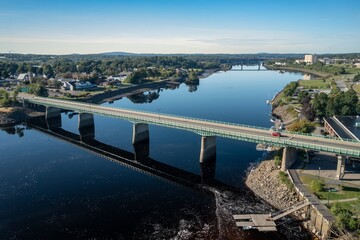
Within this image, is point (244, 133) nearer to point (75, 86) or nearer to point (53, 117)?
point (53, 117)

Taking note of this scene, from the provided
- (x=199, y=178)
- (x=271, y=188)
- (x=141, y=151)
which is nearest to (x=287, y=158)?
(x=271, y=188)

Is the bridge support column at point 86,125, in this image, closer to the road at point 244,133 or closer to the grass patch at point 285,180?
the road at point 244,133

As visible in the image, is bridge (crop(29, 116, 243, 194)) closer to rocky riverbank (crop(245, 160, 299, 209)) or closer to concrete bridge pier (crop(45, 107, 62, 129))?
rocky riverbank (crop(245, 160, 299, 209))

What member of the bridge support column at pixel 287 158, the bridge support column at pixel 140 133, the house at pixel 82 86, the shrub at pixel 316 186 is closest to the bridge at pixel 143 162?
the bridge support column at pixel 140 133

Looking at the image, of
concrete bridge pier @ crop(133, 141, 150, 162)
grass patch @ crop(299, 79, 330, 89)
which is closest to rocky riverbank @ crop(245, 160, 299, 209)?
A: concrete bridge pier @ crop(133, 141, 150, 162)

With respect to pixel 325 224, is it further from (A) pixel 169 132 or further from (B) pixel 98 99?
(B) pixel 98 99

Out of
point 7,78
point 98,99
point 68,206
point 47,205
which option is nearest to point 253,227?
point 68,206
